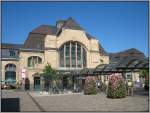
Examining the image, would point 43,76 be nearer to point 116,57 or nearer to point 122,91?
point 122,91

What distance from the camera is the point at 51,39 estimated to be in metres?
44.0

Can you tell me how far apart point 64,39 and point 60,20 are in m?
12.1

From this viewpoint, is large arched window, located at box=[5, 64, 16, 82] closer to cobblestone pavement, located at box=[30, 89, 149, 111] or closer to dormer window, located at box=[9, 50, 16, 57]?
dormer window, located at box=[9, 50, 16, 57]

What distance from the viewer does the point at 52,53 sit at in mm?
43844

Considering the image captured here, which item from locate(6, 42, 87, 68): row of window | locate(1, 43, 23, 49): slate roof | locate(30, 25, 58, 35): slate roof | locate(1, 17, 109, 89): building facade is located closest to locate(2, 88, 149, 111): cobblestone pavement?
locate(1, 17, 109, 89): building facade

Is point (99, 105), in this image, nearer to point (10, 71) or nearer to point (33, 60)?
point (33, 60)

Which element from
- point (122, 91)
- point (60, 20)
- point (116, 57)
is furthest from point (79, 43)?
point (122, 91)

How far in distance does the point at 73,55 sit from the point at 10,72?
1216 cm

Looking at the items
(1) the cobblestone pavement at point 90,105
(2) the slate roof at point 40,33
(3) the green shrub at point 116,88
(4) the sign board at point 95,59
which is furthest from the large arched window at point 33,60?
(3) the green shrub at point 116,88

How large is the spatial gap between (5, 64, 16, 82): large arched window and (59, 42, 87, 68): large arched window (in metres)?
9.58

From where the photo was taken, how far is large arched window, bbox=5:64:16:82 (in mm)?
46856

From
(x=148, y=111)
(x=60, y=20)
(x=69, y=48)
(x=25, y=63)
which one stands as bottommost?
(x=148, y=111)

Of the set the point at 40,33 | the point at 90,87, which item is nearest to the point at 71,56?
the point at 40,33

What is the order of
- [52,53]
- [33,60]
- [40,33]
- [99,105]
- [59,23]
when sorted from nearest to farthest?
1. [99,105]
2. [33,60]
3. [52,53]
4. [40,33]
5. [59,23]
